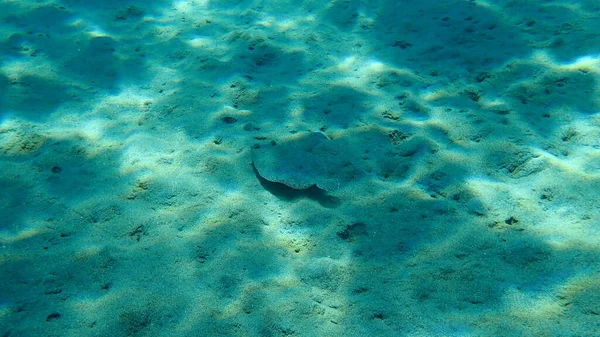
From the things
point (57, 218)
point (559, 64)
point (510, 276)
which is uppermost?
point (559, 64)

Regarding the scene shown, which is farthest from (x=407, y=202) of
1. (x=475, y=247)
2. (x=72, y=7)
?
(x=72, y=7)

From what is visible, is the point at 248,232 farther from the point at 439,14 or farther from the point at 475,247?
the point at 439,14

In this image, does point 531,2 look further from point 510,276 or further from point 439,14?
point 510,276

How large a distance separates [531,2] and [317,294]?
16.8 ft

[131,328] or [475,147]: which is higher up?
[475,147]

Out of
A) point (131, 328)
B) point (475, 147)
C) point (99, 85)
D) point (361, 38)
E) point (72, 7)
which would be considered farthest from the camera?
point (72, 7)

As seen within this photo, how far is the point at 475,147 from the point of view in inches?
149

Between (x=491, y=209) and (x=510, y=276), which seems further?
(x=491, y=209)

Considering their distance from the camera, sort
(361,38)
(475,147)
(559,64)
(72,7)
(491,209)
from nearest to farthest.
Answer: (491,209)
(475,147)
(559,64)
(361,38)
(72,7)

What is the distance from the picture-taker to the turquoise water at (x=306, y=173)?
2.68 metres

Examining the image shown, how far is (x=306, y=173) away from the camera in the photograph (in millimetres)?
3566

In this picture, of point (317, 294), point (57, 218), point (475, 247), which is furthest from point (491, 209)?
point (57, 218)

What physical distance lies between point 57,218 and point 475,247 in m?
3.31

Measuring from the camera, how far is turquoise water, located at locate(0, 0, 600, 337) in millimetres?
2684
